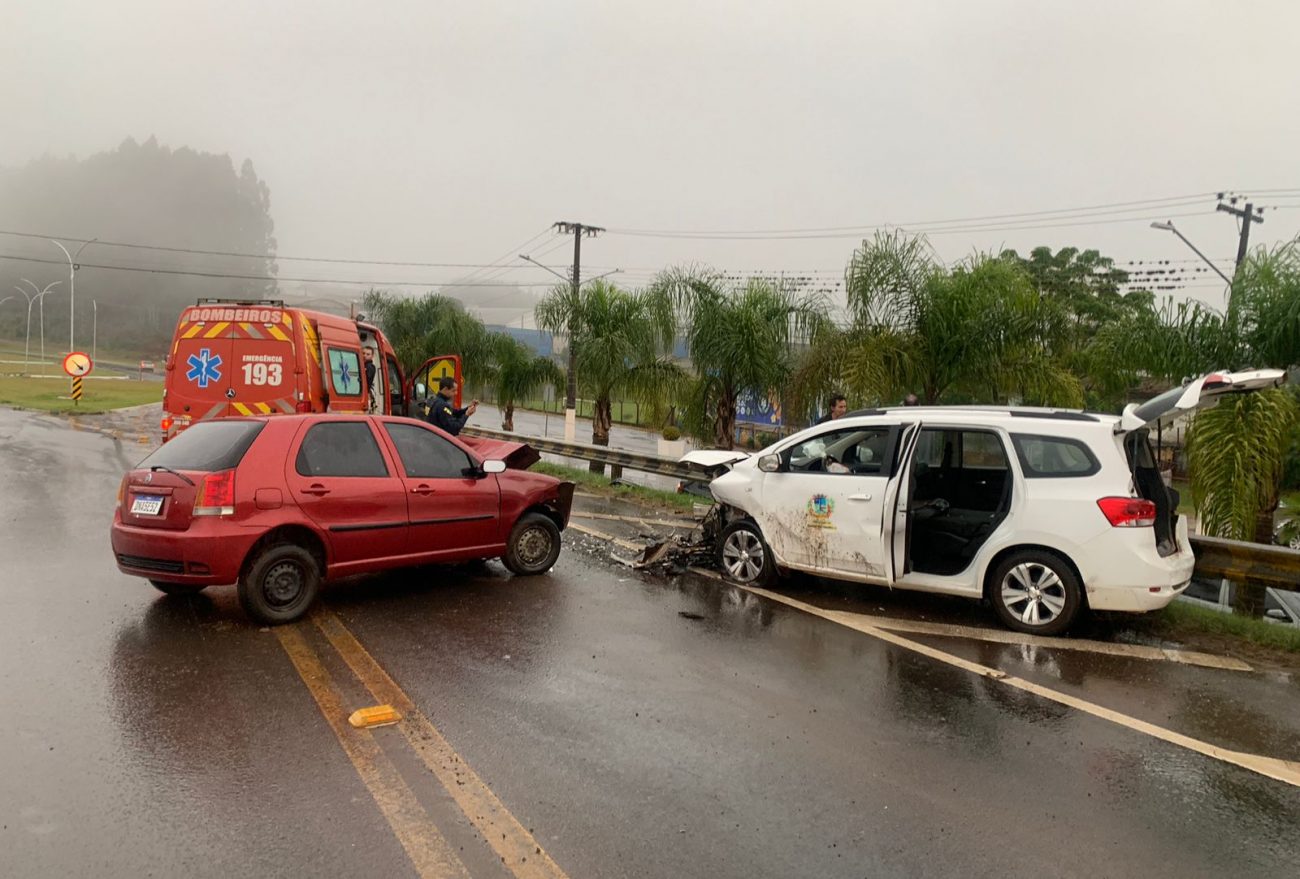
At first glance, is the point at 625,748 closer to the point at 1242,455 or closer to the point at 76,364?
the point at 1242,455

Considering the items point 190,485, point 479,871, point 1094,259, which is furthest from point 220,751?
point 1094,259

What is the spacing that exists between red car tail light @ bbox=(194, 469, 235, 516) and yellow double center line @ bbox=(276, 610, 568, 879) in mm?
1228

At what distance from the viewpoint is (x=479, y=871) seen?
315 centimetres

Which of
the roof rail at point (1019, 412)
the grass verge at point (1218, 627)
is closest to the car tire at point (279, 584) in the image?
the roof rail at point (1019, 412)

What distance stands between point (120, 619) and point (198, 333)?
6.50 metres

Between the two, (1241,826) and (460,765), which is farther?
(460,765)

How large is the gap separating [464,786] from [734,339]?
11.4 m

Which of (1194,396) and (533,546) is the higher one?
(1194,396)

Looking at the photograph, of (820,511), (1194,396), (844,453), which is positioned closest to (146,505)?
(820,511)

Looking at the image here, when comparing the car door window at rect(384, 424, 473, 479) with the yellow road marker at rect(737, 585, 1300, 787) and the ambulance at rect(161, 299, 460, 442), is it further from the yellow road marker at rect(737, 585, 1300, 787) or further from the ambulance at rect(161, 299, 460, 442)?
the ambulance at rect(161, 299, 460, 442)

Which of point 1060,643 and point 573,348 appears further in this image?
point 573,348

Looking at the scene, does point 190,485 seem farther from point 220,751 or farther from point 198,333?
point 198,333

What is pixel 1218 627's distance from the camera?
689 cm

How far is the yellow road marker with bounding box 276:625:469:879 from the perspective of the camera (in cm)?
320
